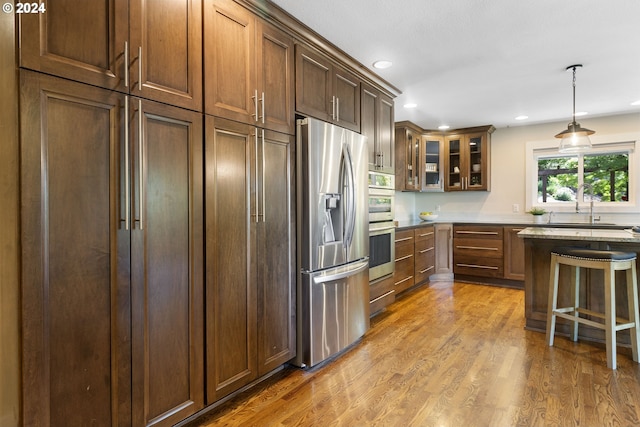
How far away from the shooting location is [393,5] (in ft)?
6.89

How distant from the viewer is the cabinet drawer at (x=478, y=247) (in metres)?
4.87

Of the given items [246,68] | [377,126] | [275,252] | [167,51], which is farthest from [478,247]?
[167,51]

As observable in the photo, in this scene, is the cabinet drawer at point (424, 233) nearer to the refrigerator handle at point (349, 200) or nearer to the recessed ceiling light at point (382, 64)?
the refrigerator handle at point (349, 200)

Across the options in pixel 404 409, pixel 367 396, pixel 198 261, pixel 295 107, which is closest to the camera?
pixel 198 261

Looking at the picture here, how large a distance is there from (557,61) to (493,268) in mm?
2886

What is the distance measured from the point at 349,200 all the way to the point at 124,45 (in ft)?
5.61

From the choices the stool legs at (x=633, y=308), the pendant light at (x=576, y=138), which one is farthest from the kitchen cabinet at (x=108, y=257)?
the pendant light at (x=576, y=138)

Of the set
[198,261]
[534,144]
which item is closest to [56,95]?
[198,261]

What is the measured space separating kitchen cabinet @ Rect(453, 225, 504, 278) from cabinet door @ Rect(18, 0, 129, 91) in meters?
4.80

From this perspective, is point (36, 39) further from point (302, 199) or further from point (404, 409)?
point (404, 409)

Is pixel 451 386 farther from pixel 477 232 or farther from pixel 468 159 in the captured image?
pixel 468 159

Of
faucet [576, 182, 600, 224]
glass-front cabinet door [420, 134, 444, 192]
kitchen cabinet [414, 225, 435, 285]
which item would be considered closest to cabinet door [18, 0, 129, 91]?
kitchen cabinet [414, 225, 435, 285]

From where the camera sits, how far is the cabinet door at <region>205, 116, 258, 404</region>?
1.80 metres

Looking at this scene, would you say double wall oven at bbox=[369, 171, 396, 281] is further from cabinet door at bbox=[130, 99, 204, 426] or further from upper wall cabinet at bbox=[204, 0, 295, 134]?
cabinet door at bbox=[130, 99, 204, 426]
